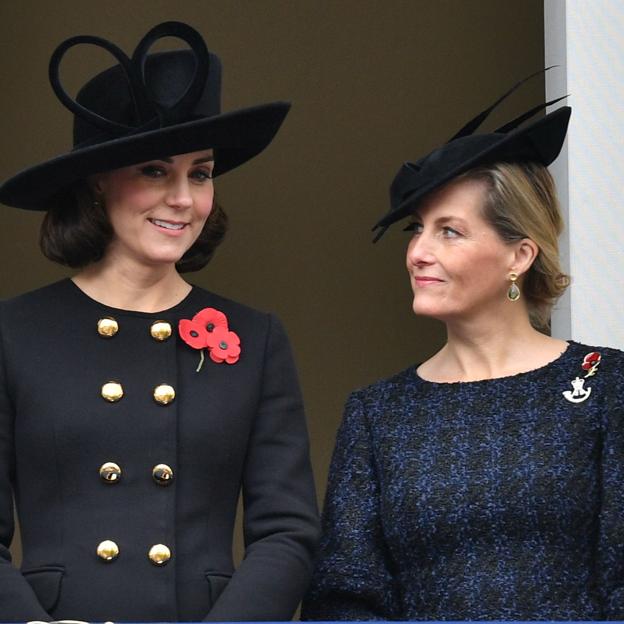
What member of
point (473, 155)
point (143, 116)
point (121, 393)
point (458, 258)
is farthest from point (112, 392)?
point (473, 155)

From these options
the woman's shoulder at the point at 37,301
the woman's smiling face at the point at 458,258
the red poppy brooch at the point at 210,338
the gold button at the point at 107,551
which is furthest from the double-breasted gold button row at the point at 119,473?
the woman's smiling face at the point at 458,258

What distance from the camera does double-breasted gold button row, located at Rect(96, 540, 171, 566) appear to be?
8.37 ft

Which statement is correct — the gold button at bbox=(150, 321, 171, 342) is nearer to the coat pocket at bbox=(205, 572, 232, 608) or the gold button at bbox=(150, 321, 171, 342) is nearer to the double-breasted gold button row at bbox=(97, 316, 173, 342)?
the double-breasted gold button row at bbox=(97, 316, 173, 342)

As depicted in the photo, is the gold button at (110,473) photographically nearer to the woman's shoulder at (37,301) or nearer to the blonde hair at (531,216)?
the woman's shoulder at (37,301)

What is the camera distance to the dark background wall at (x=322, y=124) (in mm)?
5699

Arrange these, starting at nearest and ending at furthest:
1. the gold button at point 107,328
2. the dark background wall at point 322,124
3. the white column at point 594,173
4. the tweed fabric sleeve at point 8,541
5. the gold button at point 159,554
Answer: the tweed fabric sleeve at point 8,541 < the gold button at point 159,554 < the gold button at point 107,328 < the white column at point 594,173 < the dark background wall at point 322,124

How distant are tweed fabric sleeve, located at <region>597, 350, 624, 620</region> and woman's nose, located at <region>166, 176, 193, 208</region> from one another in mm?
861

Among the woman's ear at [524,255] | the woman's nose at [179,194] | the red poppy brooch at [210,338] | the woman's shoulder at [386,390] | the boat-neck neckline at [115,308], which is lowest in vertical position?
the woman's shoulder at [386,390]

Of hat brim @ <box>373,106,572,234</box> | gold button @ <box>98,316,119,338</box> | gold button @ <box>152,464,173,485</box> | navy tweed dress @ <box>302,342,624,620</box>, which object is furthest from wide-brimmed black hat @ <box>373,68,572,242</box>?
gold button @ <box>152,464,173,485</box>

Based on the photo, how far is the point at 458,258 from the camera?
289 centimetres

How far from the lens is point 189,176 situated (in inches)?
106

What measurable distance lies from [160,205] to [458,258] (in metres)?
0.60

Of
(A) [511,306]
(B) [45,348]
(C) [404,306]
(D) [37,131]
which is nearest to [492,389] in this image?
(A) [511,306]

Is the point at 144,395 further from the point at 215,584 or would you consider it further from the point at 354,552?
the point at 354,552
